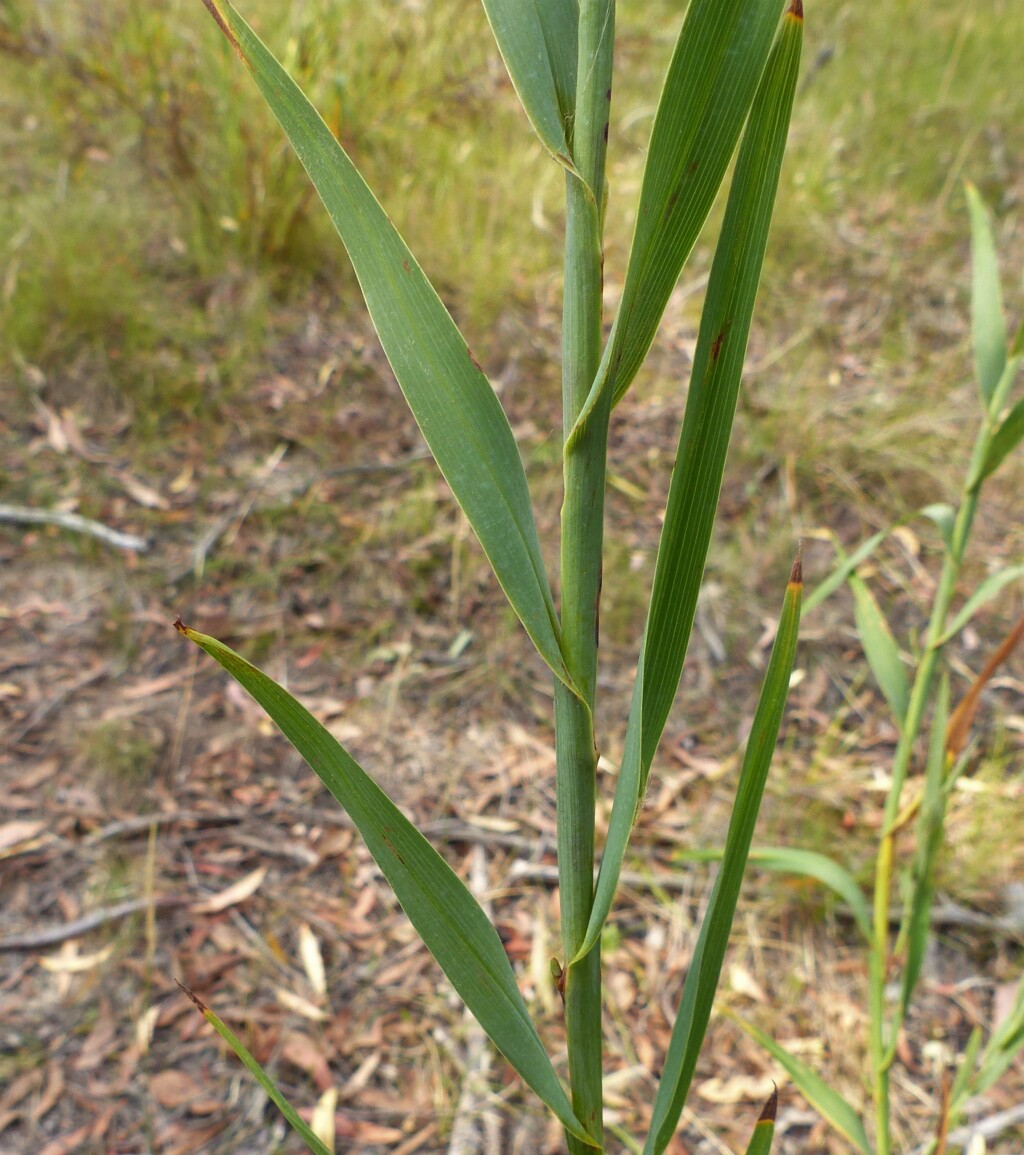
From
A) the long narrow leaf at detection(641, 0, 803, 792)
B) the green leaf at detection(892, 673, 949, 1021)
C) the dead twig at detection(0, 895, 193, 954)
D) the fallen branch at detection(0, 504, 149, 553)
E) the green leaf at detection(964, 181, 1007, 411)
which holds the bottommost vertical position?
the dead twig at detection(0, 895, 193, 954)

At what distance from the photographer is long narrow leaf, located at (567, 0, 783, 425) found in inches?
12.6

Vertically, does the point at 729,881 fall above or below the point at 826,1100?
above

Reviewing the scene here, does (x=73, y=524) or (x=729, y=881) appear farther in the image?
(x=73, y=524)

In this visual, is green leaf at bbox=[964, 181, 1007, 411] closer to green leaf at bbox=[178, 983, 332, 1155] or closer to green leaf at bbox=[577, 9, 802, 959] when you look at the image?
green leaf at bbox=[577, 9, 802, 959]

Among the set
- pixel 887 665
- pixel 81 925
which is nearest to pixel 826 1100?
pixel 887 665

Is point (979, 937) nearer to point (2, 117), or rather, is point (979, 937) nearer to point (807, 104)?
point (807, 104)

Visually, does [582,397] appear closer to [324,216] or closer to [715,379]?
[715,379]

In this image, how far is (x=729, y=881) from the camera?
1.42 ft

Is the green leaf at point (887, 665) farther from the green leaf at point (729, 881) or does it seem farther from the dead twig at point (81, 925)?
the dead twig at point (81, 925)

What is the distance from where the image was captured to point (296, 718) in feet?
1.26

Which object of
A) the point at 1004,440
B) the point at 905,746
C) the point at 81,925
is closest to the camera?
the point at 1004,440

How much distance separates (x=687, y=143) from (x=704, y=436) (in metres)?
0.11

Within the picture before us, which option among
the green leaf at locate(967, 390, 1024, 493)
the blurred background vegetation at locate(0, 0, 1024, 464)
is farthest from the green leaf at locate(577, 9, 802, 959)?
the blurred background vegetation at locate(0, 0, 1024, 464)

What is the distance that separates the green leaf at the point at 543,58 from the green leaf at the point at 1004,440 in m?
0.41
